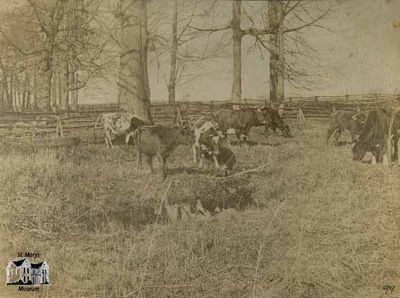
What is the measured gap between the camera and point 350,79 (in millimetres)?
2434

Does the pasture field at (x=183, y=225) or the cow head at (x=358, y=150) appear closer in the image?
the pasture field at (x=183, y=225)

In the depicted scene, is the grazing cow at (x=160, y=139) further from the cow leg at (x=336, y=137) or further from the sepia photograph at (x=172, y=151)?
the cow leg at (x=336, y=137)

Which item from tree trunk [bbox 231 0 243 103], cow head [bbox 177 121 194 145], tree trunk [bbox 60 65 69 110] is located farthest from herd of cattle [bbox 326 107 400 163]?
tree trunk [bbox 60 65 69 110]

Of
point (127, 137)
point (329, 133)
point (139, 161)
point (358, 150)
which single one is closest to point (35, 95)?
point (127, 137)

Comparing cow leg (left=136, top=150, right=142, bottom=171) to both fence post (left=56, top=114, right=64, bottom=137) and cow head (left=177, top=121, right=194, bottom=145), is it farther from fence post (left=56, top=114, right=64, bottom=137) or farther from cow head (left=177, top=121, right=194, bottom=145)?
fence post (left=56, top=114, right=64, bottom=137)

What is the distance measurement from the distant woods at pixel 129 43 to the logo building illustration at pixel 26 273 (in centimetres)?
71

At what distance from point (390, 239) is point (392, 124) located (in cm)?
56

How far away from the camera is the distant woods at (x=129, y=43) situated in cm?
233

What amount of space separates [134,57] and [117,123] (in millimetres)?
315

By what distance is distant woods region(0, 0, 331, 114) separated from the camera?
7.64ft

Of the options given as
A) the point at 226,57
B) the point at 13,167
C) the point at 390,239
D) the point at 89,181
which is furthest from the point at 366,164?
the point at 13,167

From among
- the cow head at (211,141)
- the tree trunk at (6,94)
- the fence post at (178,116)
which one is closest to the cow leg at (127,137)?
the fence post at (178,116)

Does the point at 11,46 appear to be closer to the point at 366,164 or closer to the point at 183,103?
the point at 183,103


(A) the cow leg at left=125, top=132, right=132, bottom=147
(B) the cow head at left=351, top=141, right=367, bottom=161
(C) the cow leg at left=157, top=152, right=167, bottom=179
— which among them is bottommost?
(C) the cow leg at left=157, top=152, right=167, bottom=179
